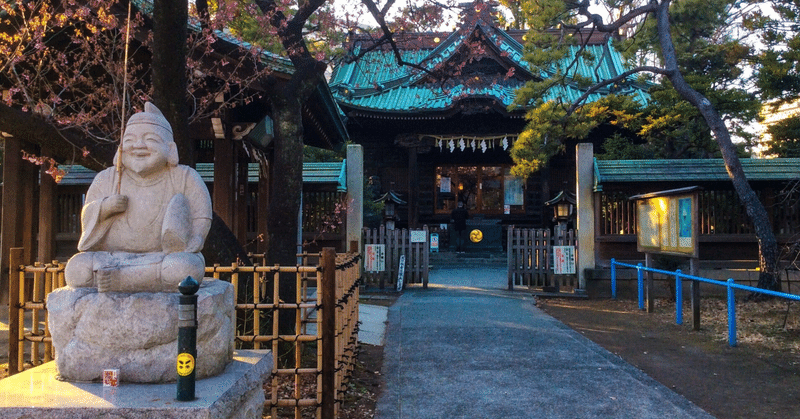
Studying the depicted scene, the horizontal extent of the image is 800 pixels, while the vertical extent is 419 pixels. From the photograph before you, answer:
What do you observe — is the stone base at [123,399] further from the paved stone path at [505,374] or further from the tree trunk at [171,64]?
the tree trunk at [171,64]

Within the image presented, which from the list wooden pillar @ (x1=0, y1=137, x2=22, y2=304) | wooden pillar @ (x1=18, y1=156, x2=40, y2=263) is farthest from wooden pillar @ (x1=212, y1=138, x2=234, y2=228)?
wooden pillar @ (x1=0, y1=137, x2=22, y2=304)

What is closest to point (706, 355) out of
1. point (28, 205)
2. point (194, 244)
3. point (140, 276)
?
point (194, 244)

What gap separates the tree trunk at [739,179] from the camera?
9891mm

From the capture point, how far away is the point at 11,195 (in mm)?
9195

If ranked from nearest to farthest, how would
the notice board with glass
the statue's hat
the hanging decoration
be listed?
the statue's hat < the notice board with glass < the hanging decoration

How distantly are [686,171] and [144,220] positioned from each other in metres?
12.7

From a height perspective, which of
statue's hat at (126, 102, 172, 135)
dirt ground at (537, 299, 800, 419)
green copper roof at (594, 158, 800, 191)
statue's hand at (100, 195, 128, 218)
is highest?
green copper roof at (594, 158, 800, 191)

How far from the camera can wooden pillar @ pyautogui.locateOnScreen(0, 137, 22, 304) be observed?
29.9 ft

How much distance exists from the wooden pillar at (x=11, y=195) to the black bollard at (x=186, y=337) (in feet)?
28.1

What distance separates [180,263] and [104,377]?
2.30 feet

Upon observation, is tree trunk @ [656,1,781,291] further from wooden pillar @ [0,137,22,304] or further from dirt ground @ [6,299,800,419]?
wooden pillar @ [0,137,22,304]

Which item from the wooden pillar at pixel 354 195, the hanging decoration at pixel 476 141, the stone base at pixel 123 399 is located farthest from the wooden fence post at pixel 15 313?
the hanging decoration at pixel 476 141

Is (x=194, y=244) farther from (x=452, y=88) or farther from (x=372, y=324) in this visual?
(x=452, y=88)

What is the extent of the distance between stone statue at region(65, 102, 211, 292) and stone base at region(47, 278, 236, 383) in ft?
0.38
